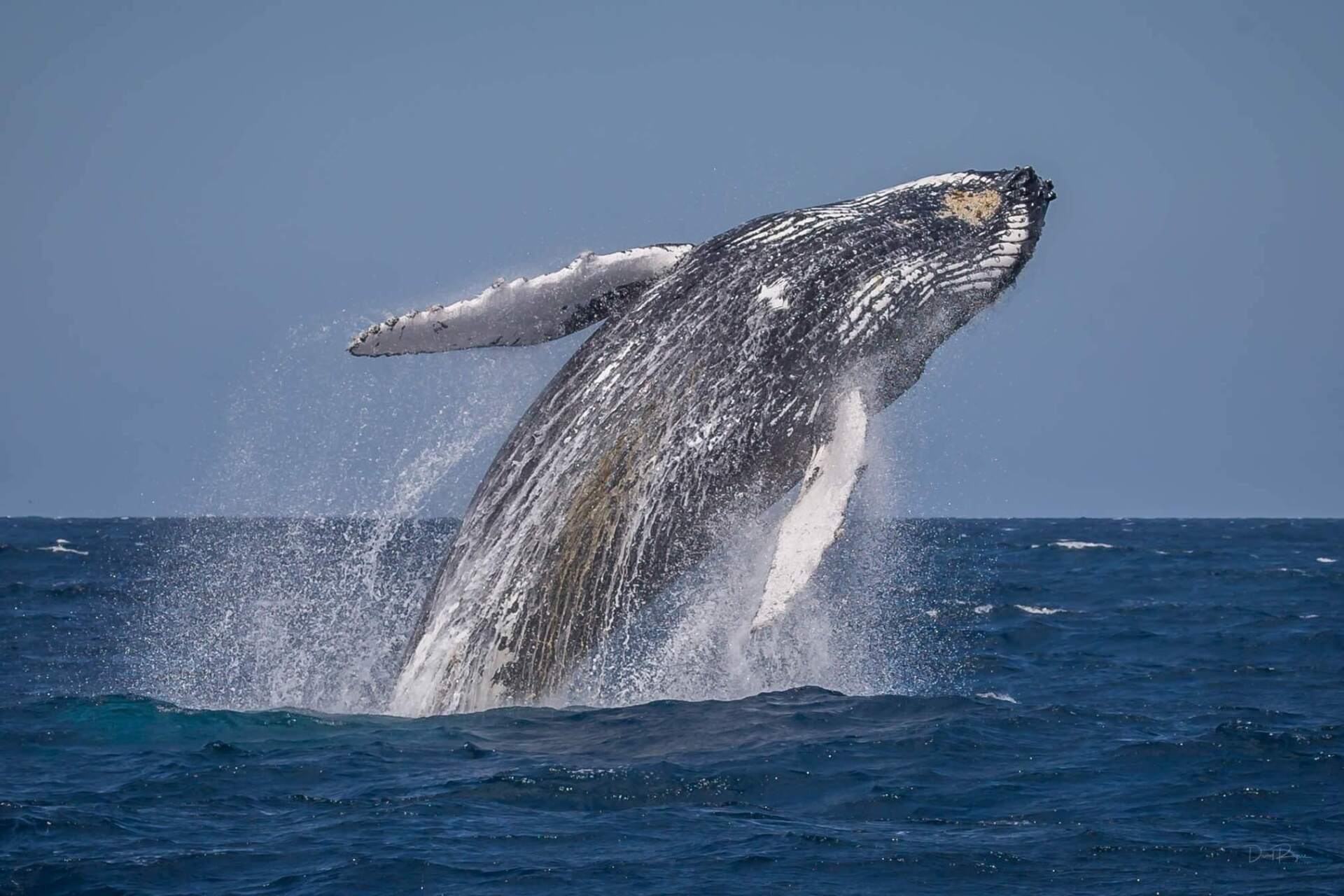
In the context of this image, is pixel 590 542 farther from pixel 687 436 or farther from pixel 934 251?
pixel 934 251

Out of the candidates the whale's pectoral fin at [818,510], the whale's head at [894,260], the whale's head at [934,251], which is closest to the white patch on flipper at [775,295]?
the whale's head at [894,260]

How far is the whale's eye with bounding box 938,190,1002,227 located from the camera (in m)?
10.5

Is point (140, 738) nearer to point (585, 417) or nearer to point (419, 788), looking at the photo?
point (419, 788)

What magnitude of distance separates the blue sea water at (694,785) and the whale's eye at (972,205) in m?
2.67

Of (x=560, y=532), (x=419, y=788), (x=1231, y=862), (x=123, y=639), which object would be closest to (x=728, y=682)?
(x=560, y=532)

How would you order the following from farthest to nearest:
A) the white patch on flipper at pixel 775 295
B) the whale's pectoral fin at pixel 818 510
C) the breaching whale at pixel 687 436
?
the white patch on flipper at pixel 775 295 → the breaching whale at pixel 687 436 → the whale's pectoral fin at pixel 818 510

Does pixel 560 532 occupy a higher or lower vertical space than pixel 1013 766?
higher

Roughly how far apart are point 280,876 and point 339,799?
4.62 feet

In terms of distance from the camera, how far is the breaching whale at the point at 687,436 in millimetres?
9797

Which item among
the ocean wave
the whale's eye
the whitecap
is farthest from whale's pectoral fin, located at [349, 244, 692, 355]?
the whitecap

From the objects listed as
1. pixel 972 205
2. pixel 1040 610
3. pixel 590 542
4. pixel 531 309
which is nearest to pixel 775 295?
pixel 972 205

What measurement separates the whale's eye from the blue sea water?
105 inches

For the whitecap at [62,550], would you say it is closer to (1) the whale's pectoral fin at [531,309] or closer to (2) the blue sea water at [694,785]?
(2) the blue sea water at [694,785]

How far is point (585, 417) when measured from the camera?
32.5 ft
